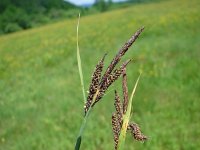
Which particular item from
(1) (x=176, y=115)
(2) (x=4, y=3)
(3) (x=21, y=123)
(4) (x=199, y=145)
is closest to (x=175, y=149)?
(4) (x=199, y=145)

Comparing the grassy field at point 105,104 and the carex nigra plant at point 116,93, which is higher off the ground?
the carex nigra plant at point 116,93

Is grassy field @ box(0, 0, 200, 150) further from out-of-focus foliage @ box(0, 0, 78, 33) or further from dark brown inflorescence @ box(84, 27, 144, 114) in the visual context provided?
out-of-focus foliage @ box(0, 0, 78, 33)

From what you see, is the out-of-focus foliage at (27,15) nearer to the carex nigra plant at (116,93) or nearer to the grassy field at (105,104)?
the grassy field at (105,104)

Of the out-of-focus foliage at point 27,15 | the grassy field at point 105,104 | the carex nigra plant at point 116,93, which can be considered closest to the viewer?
the carex nigra plant at point 116,93

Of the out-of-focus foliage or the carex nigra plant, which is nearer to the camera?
the carex nigra plant

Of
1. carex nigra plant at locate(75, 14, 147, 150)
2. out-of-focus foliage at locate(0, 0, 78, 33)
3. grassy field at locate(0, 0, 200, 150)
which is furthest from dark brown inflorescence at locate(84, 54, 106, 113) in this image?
out-of-focus foliage at locate(0, 0, 78, 33)

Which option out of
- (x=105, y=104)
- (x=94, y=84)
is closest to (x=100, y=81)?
(x=94, y=84)

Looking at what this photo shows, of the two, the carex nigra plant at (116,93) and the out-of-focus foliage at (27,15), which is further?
the out-of-focus foliage at (27,15)

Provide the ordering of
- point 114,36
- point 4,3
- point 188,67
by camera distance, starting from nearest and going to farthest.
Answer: point 188,67 → point 114,36 → point 4,3

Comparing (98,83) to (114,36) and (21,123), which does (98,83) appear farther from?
(114,36)

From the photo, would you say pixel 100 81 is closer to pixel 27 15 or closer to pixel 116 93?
pixel 116 93

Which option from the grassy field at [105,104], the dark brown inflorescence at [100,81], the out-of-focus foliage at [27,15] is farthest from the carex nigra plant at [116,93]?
the out-of-focus foliage at [27,15]
